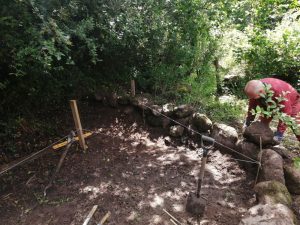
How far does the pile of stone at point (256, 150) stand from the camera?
2719 millimetres

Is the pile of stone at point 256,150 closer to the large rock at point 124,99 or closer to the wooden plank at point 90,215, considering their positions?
the large rock at point 124,99

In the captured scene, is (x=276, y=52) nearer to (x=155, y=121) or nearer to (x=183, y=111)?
(x=183, y=111)

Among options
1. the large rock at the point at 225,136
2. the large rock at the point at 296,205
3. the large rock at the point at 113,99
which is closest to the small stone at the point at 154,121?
the large rock at the point at 113,99

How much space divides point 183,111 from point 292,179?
2.13 m

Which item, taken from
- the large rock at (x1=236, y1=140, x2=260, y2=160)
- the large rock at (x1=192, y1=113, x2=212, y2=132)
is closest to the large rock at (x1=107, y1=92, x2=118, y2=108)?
the large rock at (x1=192, y1=113, x2=212, y2=132)

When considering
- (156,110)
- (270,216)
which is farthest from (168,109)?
(270,216)

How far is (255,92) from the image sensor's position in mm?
3719

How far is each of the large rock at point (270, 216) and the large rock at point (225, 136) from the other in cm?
150

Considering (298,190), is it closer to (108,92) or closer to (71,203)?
(71,203)

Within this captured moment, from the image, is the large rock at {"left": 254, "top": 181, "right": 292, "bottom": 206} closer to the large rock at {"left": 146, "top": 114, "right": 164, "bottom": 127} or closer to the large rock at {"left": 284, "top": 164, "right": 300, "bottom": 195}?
the large rock at {"left": 284, "top": 164, "right": 300, "bottom": 195}

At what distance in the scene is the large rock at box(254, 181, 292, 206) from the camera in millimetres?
2984

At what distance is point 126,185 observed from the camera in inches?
152

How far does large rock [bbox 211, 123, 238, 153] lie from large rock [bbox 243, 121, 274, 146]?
A: 35 centimetres

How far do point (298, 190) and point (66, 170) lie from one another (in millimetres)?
3364
